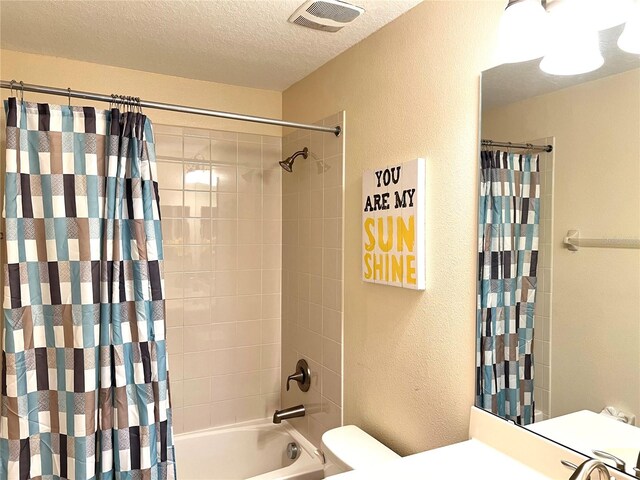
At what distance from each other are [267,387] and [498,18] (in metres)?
2.22

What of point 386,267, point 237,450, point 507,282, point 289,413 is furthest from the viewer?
point 237,450

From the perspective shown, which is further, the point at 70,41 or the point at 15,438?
the point at 70,41

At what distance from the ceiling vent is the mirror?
692 mm

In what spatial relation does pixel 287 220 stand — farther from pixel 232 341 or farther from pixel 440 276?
pixel 440 276

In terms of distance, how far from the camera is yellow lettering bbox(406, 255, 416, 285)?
1584 mm

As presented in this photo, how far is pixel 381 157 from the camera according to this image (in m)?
1.80

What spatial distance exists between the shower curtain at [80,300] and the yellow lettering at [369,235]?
817mm

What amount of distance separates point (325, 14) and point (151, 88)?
111cm

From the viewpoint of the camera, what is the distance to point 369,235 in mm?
1848

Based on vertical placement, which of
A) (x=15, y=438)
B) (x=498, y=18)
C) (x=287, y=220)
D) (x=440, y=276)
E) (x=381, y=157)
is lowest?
(x=15, y=438)

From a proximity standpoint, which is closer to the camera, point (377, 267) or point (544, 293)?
point (544, 293)

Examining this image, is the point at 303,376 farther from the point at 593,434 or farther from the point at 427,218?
the point at 593,434

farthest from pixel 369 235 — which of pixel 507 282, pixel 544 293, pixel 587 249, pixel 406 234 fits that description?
pixel 587 249

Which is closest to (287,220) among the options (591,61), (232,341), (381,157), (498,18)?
(232,341)
